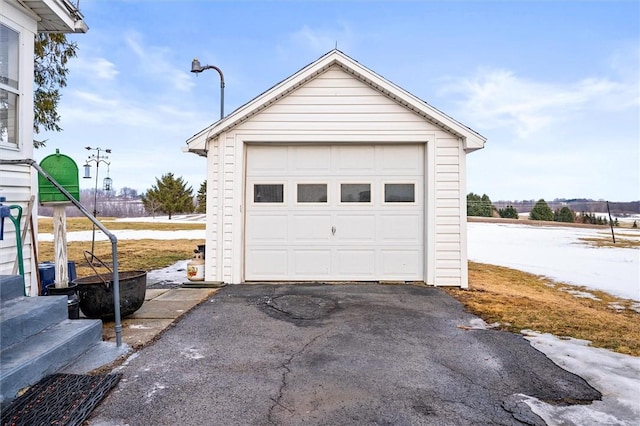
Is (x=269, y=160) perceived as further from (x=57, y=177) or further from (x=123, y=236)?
(x=123, y=236)

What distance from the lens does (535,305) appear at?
5609mm

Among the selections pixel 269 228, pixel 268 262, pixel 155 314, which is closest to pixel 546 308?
pixel 268 262

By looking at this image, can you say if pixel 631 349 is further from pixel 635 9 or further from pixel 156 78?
pixel 156 78

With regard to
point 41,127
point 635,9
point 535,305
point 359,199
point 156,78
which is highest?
point 156,78

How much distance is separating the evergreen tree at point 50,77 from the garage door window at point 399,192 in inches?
347

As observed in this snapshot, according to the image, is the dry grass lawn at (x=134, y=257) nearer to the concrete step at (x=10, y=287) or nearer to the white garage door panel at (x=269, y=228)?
the white garage door panel at (x=269, y=228)

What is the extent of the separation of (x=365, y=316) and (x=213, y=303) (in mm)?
2346

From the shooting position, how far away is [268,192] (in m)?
7.12

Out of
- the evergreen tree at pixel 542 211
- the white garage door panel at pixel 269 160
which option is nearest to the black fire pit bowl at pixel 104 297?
the white garage door panel at pixel 269 160

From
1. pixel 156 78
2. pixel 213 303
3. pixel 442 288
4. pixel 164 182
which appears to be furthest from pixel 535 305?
pixel 164 182

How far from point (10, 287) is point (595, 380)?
5.21 m

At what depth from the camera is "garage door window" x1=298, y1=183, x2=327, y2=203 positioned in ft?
23.3

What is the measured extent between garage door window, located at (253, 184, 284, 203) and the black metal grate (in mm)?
4551

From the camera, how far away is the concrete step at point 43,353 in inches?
95.3
